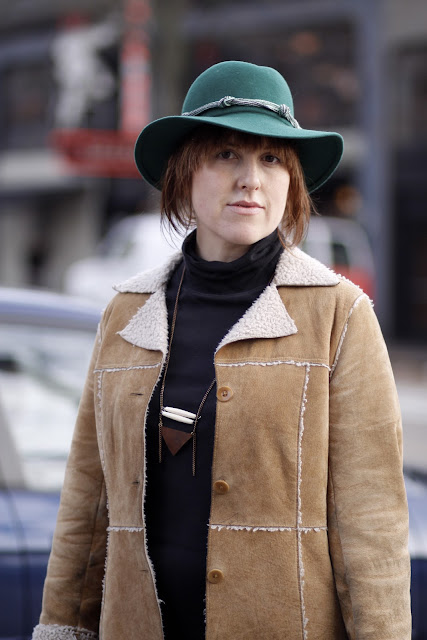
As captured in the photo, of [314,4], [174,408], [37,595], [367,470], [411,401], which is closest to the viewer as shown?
[367,470]

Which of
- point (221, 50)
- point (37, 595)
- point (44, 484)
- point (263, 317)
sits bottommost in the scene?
point (37, 595)

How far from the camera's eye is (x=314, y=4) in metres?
16.8

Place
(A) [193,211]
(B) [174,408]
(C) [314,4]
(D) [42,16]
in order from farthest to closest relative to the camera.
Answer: (D) [42,16], (C) [314,4], (A) [193,211], (B) [174,408]

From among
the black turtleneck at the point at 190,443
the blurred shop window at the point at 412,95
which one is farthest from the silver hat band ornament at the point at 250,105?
the blurred shop window at the point at 412,95

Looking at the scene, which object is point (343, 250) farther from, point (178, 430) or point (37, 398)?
point (178, 430)

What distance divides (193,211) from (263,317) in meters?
0.38

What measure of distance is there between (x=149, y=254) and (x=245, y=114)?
10.8 meters

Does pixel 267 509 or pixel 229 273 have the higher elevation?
pixel 229 273

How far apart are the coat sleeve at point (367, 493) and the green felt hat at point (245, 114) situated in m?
0.38

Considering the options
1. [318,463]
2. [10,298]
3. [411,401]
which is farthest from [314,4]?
[318,463]

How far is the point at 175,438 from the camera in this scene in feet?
5.90

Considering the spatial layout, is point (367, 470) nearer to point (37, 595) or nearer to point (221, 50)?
point (37, 595)

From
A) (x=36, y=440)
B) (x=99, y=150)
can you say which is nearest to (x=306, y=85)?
(x=99, y=150)

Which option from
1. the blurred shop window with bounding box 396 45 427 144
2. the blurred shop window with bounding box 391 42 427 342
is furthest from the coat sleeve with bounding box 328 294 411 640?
the blurred shop window with bounding box 396 45 427 144
